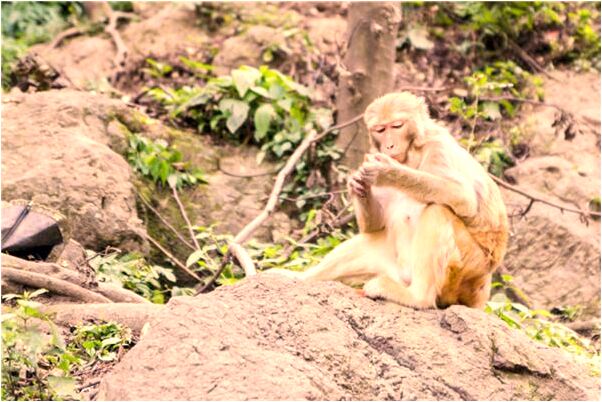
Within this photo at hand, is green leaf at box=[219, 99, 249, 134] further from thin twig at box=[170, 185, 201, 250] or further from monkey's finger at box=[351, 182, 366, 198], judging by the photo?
monkey's finger at box=[351, 182, 366, 198]

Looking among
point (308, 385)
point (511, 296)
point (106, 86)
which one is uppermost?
point (308, 385)

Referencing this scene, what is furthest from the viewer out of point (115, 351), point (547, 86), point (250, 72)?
point (547, 86)

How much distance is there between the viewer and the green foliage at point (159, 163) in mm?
9992

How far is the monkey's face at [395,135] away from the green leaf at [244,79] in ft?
13.3

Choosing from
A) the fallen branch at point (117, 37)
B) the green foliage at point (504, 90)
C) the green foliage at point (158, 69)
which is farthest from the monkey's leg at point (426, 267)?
the fallen branch at point (117, 37)

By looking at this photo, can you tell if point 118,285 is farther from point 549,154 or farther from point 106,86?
point 549,154

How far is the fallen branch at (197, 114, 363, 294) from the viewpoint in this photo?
798 cm

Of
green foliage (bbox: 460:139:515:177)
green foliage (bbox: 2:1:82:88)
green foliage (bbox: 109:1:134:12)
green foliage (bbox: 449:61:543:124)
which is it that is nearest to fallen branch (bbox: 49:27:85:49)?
green foliage (bbox: 2:1:82:88)

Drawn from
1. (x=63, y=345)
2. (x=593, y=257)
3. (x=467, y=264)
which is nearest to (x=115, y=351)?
(x=63, y=345)

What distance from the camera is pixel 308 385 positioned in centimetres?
520

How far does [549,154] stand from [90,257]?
6040 millimetres

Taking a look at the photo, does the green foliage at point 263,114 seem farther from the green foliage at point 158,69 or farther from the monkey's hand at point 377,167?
the monkey's hand at point 377,167

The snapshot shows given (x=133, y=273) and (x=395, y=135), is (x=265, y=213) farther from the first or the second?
(x=395, y=135)

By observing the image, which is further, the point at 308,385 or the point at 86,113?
the point at 86,113
